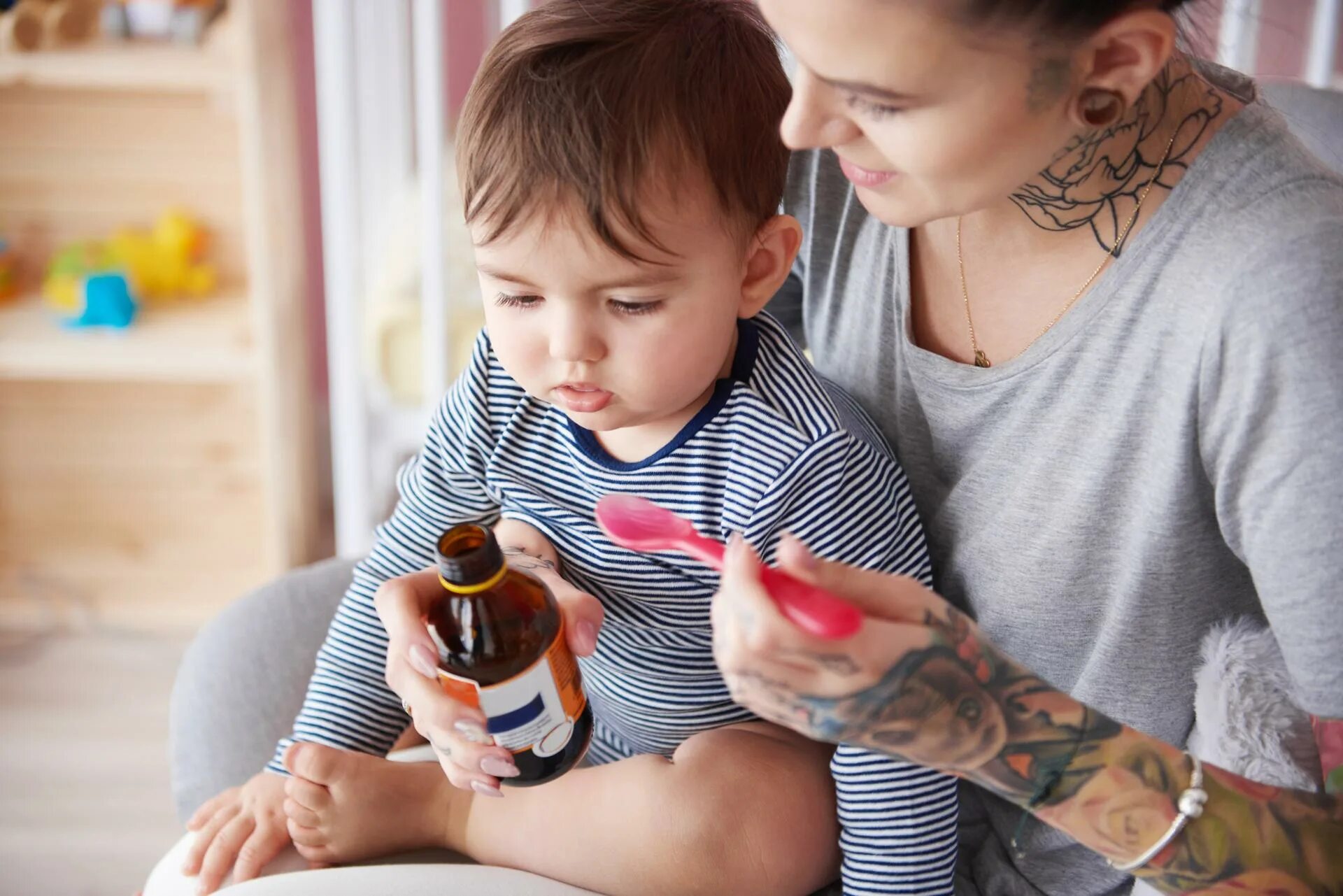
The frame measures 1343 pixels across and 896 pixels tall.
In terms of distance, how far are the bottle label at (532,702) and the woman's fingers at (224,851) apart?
Answer: 0.31 meters

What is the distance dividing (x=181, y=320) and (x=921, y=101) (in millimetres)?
1650

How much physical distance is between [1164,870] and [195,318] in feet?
5.86

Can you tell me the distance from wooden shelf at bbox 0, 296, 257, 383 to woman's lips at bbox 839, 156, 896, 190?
1.40 metres

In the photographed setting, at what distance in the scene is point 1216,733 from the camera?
2.90ft

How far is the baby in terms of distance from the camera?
35.4 inches

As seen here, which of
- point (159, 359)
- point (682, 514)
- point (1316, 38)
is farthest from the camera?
point (159, 359)

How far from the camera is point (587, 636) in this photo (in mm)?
927

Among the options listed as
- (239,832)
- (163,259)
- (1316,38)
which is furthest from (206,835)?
(1316,38)

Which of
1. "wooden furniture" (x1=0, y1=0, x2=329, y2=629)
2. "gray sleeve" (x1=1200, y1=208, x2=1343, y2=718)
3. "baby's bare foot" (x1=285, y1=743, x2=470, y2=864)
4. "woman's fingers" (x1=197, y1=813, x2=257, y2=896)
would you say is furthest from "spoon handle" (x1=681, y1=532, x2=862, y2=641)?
"wooden furniture" (x1=0, y1=0, x2=329, y2=629)

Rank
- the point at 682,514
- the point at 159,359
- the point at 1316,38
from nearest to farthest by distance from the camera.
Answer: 1. the point at 682,514
2. the point at 1316,38
3. the point at 159,359

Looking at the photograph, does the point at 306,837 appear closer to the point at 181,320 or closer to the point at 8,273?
the point at 181,320

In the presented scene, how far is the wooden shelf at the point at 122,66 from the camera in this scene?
1.87m

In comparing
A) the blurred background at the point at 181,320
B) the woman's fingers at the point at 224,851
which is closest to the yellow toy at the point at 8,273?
the blurred background at the point at 181,320

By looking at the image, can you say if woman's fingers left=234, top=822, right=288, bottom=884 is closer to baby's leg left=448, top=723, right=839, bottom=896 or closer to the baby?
the baby
